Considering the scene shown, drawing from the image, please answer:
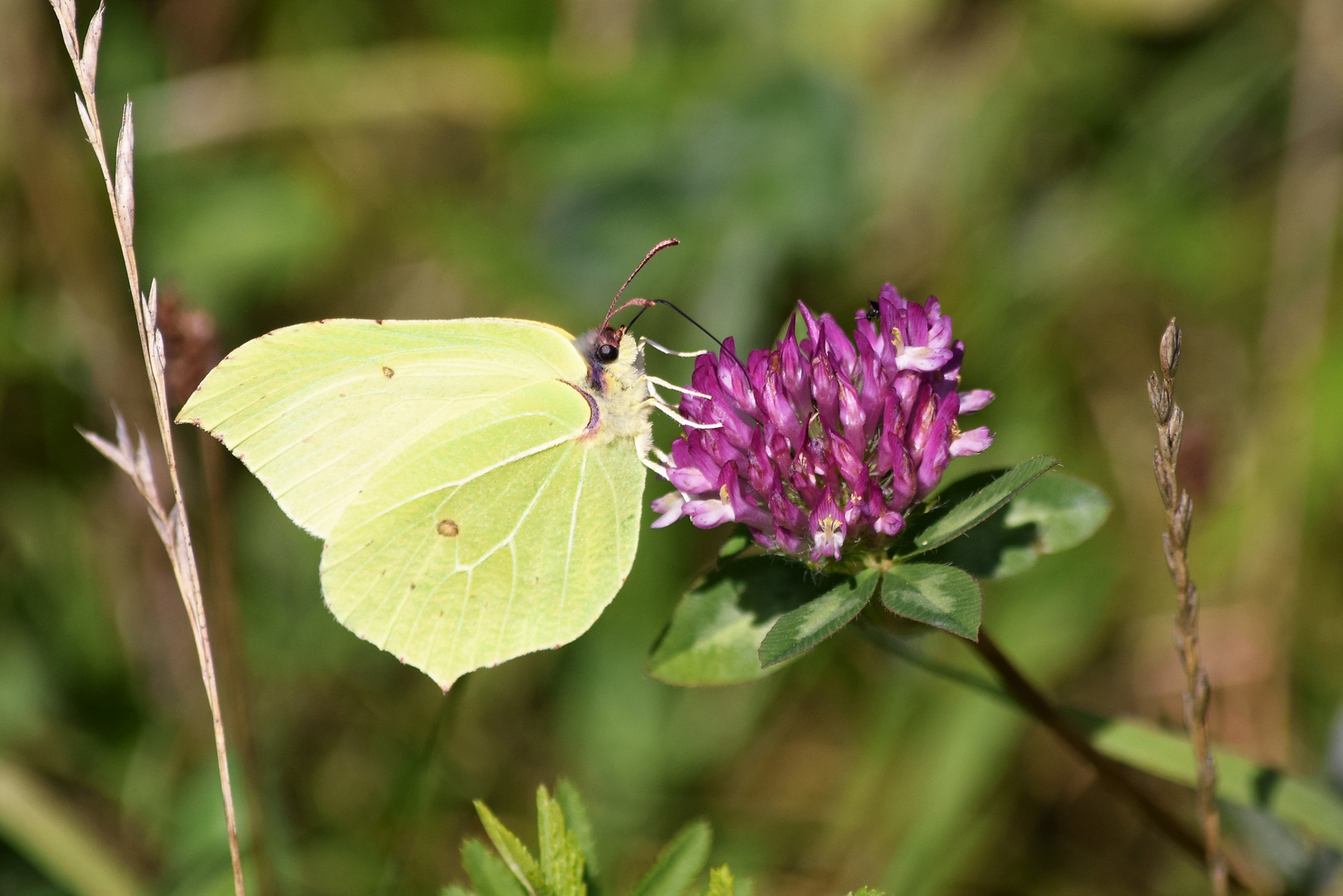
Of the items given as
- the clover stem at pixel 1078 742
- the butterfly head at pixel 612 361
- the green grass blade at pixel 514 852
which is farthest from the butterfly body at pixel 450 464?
the clover stem at pixel 1078 742

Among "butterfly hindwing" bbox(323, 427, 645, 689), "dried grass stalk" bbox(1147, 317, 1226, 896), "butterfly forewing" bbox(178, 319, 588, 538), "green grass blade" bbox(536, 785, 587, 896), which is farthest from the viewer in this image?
"butterfly forewing" bbox(178, 319, 588, 538)

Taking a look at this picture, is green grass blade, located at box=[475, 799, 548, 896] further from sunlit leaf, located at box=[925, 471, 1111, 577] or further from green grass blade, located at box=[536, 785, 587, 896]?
sunlit leaf, located at box=[925, 471, 1111, 577]

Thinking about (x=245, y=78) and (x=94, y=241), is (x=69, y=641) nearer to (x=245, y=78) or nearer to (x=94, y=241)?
(x=94, y=241)

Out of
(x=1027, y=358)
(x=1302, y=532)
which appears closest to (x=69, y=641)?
(x=1027, y=358)

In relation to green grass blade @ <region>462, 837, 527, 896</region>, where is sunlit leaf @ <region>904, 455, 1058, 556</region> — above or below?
above

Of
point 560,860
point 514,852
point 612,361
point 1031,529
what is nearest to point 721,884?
point 560,860

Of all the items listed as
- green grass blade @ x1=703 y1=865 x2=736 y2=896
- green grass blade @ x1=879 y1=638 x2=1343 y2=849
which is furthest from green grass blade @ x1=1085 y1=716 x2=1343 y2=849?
green grass blade @ x1=703 y1=865 x2=736 y2=896
